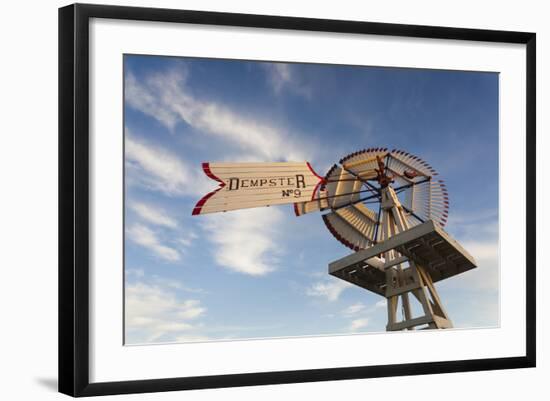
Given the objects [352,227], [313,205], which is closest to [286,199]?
[313,205]

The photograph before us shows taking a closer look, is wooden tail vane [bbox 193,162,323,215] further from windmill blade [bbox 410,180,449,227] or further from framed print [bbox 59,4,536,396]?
windmill blade [bbox 410,180,449,227]

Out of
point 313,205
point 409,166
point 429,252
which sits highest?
point 409,166

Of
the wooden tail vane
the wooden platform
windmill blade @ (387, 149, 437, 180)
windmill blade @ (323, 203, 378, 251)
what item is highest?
windmill blade @ (387, 149, 437, 180)

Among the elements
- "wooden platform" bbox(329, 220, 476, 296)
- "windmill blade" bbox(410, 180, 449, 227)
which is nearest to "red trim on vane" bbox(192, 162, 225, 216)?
"wooden platform" bbox(329, 220, 476, 296)

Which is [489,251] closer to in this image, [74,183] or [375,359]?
[375,359]

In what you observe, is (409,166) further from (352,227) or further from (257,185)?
(257,185)

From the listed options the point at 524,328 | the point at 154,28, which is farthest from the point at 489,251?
the point at 154,28

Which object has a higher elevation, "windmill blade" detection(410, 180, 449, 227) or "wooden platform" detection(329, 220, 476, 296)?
"windmill blade" detection(410, 180, 449, 227)

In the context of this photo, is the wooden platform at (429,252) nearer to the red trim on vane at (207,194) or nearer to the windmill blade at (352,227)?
the windmill blade at (352,227)
